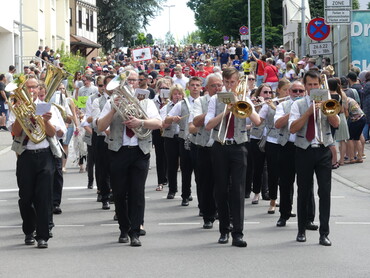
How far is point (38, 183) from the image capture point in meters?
Result: 10.9

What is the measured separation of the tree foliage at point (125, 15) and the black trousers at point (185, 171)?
2764 inches

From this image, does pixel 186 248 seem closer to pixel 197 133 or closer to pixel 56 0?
pixel 197 133

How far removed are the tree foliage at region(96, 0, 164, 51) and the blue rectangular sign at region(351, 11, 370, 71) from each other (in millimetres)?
55149

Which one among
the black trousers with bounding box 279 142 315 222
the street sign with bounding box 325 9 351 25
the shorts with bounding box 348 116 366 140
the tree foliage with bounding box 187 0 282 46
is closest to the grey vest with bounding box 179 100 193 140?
the black trousers with bounding box 279 142 315 222

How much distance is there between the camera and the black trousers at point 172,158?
15695mm

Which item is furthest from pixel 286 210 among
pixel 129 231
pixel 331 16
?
pixel 331 16

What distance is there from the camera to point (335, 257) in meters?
9.95

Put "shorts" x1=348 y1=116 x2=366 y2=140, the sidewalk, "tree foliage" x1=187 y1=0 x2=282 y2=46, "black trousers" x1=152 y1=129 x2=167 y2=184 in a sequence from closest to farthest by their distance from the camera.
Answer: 1. "black trousers" x1=152 y1=129 x2=167 y2=184
2. the sidewalk
3. "shorts" x1=348 y1=116 x2=366 y2=140
4. "tree foliage" x1=187 y1=0 x2=282 y2=46

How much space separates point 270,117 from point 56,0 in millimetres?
52763

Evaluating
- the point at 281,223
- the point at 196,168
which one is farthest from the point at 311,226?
the point at 196,168

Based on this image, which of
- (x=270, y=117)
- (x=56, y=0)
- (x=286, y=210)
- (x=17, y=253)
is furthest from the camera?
(x=56, y=0)

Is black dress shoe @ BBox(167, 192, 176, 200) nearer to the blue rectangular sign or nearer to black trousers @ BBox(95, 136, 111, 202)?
black trousers @ BBox(95, 136, 111, 202)

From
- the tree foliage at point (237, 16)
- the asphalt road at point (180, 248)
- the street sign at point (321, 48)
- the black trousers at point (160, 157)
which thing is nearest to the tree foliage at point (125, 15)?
the tree foliage at point (237, 16)

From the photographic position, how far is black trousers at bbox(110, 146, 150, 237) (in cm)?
1099
